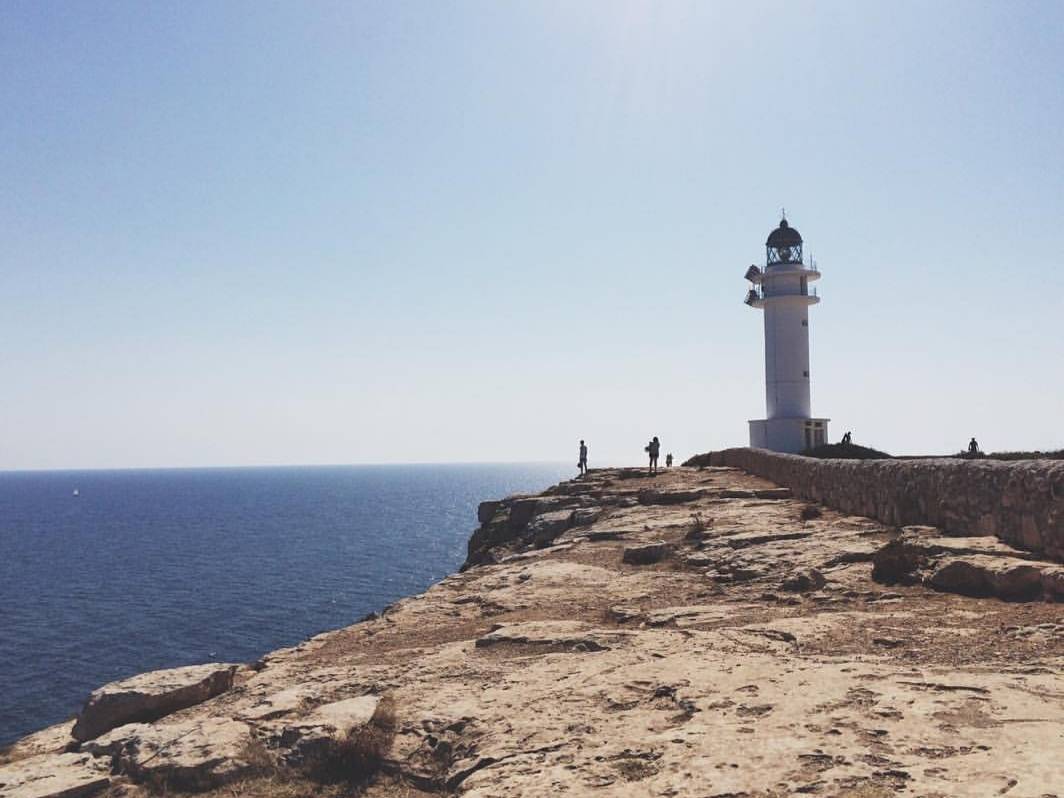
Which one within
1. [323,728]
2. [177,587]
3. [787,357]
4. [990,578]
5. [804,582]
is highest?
[787,357]

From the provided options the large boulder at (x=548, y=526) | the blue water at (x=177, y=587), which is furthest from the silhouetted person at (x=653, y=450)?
the blue water at (x=177, y=587)

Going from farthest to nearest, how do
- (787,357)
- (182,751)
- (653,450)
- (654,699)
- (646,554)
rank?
(787,357)
(653,450)
(646,554)
(182,751)
(654,699)

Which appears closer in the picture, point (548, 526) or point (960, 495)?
point (960, 495)

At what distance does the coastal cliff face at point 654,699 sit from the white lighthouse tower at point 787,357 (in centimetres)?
3803

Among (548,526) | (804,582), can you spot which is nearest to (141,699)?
(804,582)

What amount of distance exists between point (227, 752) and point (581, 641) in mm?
3919

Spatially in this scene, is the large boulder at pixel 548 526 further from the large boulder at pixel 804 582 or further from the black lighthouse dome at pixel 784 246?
the black lighthouse dome at pixel 784 246

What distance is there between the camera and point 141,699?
8.23m

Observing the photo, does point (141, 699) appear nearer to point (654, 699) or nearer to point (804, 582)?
point (654, 699)

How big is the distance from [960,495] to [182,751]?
11699 millimetres

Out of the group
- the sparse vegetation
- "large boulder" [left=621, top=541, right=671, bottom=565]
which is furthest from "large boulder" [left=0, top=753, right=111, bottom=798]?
"large boulder" [left=621, top=541, right=671, bottom=565]

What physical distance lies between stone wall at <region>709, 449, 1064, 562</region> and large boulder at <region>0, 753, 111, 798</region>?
10985mm

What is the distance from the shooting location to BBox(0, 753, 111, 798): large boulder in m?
6.54

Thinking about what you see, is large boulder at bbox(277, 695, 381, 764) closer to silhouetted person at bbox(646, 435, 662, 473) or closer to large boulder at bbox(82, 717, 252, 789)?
large boulder at bbox(82, 717, 252, 789)
